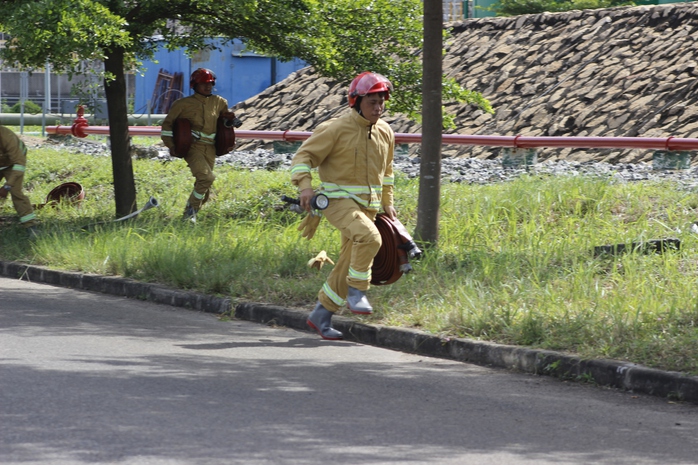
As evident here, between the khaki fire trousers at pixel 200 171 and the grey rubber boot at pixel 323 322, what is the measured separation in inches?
223

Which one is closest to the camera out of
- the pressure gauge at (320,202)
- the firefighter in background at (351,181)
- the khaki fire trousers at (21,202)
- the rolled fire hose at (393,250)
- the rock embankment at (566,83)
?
the pressure gauge at (320,202)

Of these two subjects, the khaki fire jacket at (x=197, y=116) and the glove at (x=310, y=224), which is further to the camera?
the khaki fire jacket at (x=197, y=116)

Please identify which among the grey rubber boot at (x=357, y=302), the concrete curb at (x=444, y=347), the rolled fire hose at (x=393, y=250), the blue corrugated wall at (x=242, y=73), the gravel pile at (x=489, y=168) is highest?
the blue corrugated wall at (x=242, y=73)

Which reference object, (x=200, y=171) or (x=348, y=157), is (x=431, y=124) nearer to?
(x=348, y=157)

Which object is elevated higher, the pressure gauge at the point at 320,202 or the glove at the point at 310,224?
the pressure gauge at the point at 320,202

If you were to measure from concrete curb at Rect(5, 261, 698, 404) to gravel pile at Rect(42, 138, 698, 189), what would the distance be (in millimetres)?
5493

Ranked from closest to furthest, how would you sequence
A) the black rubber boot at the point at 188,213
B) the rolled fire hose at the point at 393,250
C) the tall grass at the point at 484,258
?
the tall grass at the point at 484,258, the rolled fire hose at the point at 393,250, the black rubber boot at the point at 188,213

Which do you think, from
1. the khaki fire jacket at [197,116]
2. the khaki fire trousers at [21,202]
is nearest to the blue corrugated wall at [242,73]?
the khaki fire jacket at [197,116]

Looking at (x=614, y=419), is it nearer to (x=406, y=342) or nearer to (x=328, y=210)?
(x=406, y=342)

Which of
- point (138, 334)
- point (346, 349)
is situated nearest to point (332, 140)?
point (346, 349)

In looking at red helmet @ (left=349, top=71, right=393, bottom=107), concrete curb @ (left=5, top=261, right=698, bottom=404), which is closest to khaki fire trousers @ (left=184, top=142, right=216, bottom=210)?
concrete curb @ (left=5, top=261, right=698, bottom=404)

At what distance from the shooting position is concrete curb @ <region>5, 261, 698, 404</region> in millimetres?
6609

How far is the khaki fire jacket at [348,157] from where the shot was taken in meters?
8.09

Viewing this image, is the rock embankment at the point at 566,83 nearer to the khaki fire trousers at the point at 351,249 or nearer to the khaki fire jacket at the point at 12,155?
the khaki fire jacket at the point at 12,155
